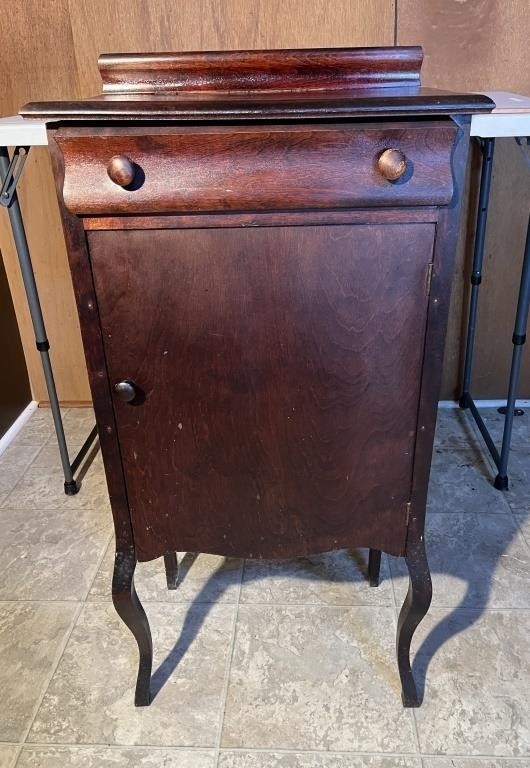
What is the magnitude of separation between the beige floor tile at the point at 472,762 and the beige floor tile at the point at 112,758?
→ 0.37 m

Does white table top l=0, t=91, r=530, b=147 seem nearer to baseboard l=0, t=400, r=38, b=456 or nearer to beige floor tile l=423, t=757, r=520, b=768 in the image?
baseboard l=0, t=400, r=38, b=456

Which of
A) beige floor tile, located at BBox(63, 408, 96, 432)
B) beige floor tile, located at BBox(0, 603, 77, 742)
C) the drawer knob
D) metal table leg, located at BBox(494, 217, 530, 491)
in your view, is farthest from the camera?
beige floor tile, located at BBox(63, 408, 96, 432)

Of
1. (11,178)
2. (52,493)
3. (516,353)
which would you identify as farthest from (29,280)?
(516,353)

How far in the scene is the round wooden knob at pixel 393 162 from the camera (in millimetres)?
782

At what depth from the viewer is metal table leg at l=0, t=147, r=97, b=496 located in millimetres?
1477

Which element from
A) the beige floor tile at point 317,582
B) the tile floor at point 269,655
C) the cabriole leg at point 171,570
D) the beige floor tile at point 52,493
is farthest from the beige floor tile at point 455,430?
the beige floor tile at point 52,493

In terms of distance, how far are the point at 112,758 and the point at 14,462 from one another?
43.4 inches

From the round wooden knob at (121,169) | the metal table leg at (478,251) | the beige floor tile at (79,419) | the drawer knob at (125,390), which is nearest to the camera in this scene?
the round wooden knob at (121,169)

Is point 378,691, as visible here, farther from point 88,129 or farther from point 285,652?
point 88,129

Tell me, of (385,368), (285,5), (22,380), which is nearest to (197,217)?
(385,368)

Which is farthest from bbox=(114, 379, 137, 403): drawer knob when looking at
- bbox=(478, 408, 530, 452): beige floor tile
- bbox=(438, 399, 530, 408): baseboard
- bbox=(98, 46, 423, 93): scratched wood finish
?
bbox=(438, 399, 530, 408): baseboard

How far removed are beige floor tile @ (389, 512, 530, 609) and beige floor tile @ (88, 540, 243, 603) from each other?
0.38 m

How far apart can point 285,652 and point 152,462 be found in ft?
1.83

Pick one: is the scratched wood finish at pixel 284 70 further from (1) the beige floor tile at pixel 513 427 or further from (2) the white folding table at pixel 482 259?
(1) the beige floor tile at pixel 513 427
